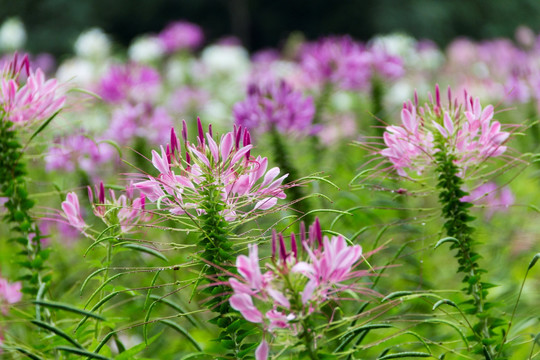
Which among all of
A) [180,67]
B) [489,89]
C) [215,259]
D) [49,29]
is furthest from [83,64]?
[49,29]

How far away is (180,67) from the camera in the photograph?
16.4ft

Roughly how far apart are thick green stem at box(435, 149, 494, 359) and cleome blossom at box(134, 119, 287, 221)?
26cm

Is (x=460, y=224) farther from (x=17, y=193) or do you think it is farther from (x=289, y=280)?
(x=17, y=193)

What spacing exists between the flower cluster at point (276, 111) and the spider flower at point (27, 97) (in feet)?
2.61

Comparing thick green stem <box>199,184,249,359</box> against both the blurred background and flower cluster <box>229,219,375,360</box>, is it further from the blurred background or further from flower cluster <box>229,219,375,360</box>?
the blurred background

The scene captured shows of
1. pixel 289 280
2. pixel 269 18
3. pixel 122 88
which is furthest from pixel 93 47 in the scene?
pixel 269 18

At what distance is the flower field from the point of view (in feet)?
2.58

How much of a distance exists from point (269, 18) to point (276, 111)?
→ 11274mm

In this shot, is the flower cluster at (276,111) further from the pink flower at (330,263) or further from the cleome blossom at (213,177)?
the pink flower at (330,263)

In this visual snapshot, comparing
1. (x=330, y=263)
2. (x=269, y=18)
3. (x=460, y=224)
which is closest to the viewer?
(x=330, y=263)

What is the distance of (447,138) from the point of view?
35.4 inches

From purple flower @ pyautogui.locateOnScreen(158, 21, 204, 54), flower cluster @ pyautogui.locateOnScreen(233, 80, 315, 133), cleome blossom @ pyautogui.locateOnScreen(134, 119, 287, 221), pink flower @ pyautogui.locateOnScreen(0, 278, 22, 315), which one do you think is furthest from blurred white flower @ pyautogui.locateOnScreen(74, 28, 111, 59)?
cleome blossom @ pyautogui.locateOnScreen(134, 119, 287, 221)

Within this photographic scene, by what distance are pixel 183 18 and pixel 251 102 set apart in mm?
11163

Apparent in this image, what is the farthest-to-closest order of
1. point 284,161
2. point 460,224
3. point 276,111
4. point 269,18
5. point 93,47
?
1. point 269,18
2. point 93,47
3. point 276,111
4. point 284,161
5. point 460,224
